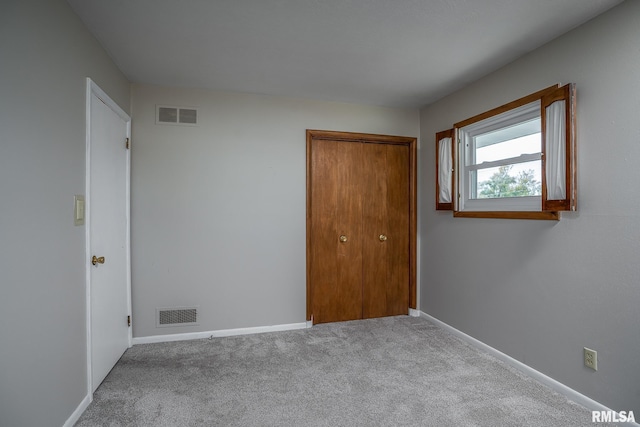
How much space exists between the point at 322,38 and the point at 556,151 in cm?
178

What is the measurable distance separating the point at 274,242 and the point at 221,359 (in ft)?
3.92

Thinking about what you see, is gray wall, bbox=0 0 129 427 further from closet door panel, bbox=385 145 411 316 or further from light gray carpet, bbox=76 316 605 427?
closet door panel, bbox=385 145 411 316

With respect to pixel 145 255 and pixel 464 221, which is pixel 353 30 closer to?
pixel 464 221

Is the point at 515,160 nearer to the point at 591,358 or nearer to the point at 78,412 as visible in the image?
the point at 591,358

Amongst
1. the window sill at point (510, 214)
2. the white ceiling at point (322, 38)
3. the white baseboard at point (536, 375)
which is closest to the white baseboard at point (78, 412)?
the white ceiling at point (322, 38)

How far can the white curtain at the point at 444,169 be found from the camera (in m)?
3.22

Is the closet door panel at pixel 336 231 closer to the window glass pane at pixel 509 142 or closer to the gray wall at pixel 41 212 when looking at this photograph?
the window glass pane at pixel 509 142

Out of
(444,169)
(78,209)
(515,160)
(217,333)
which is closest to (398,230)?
(444,169)

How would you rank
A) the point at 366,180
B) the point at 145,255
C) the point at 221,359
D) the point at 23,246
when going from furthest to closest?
the point at 366,180
the point at 145,255
the point at 221,359
the point at 23,246

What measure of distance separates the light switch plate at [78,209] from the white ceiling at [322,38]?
114cm

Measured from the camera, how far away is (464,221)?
3080 mm

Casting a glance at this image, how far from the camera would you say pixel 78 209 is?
193 centimetres

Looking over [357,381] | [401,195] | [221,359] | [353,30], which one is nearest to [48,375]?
[221,359]

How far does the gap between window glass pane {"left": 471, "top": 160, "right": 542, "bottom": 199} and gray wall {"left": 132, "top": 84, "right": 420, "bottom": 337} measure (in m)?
1.58
